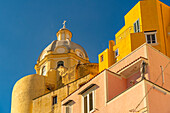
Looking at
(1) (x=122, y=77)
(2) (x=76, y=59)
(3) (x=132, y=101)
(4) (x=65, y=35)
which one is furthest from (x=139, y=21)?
(4) (x=65, y=35)

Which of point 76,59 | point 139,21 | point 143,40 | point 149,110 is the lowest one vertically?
point 149,110

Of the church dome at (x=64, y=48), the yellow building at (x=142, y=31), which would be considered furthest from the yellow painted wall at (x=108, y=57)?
the church dome at (x=64, y=48)

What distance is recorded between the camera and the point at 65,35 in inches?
2493

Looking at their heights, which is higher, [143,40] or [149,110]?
[143,40]

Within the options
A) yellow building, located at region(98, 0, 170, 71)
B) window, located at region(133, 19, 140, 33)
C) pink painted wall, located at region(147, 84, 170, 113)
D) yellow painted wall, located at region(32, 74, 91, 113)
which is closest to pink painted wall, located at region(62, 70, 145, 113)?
pink painted wall, located at region(147, 84, 170, 113)

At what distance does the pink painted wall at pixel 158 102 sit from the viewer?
19.0m

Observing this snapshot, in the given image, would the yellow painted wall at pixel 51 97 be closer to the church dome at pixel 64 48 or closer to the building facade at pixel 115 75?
the building facade at pixel 115 75

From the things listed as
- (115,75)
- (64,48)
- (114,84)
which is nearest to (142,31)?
(115,75)

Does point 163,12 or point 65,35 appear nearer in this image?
point 163,12

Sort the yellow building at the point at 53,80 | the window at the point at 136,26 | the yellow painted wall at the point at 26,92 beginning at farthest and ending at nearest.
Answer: the yellow painted wall at the point at 26,92
the yellow building at the point at 53,80
the window at the point at 136,26

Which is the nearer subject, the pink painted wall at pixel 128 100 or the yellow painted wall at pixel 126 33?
the pink painted wall at pixel 128 100

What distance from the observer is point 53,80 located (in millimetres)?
49906

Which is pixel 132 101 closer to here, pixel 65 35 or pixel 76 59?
pixel 76 59

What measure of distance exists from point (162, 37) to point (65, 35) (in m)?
31.2
